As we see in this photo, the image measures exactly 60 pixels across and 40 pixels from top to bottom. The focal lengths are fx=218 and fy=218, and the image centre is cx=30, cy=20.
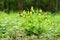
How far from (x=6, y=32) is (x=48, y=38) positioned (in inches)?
41.2

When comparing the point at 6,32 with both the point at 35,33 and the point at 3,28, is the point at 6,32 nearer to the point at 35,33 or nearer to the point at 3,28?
the point at 3,28

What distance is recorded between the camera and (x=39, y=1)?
16.9 m

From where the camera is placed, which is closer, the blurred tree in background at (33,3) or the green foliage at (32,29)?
the green foliage at (32,29)

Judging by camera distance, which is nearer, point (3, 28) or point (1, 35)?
point (1, 35)

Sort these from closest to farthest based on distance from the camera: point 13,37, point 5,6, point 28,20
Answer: point 13,37 → point 28,20 → point 5,6

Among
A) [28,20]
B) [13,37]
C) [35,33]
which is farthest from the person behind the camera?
[28,20]

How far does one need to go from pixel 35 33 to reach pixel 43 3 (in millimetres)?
11588

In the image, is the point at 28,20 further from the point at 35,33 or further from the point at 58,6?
the point at 58,6

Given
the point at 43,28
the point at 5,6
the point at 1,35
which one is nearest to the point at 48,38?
the point at 43,28

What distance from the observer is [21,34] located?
5254 millimetres

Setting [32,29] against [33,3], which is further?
[33,3]

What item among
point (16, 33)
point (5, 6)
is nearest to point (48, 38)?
point (16, 33)

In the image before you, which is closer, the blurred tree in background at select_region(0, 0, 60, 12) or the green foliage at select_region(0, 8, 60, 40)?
the green foliage at select_region(0, 8, 60, 40)

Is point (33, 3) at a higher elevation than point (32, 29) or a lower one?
lower
